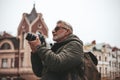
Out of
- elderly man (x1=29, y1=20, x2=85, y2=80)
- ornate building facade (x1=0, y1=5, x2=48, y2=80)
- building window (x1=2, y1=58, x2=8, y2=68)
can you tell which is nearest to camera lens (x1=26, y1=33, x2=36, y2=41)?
elderly man (x1=29, y1=20, x2=85, y2=80)

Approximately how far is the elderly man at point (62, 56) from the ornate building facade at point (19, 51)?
7.27 metres

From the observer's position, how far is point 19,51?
9.20 metres

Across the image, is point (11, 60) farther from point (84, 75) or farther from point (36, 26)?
point (84, 75)

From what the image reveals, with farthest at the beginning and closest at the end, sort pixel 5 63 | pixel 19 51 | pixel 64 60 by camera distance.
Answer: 1. pixel 19 51
2. pixel 5 63
3. pixel 64 60

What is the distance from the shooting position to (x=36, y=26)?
8.82m

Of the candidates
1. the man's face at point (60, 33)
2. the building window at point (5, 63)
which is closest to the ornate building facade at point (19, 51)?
the building window at point (5, 63)

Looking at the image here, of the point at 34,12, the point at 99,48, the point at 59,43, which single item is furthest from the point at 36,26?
the point at 59,43

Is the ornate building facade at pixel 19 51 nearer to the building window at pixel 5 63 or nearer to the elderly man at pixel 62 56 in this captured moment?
the building window at pixel 5 63

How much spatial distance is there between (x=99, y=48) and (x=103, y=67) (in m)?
0.80

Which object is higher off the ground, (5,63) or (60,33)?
(60,33)

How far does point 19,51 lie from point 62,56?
836cm

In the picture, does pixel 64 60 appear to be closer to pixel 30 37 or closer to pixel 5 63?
pixel 30 37

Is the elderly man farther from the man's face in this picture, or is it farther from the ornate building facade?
the ornate building facade

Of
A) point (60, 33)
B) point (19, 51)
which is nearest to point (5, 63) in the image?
point (19, 51)
